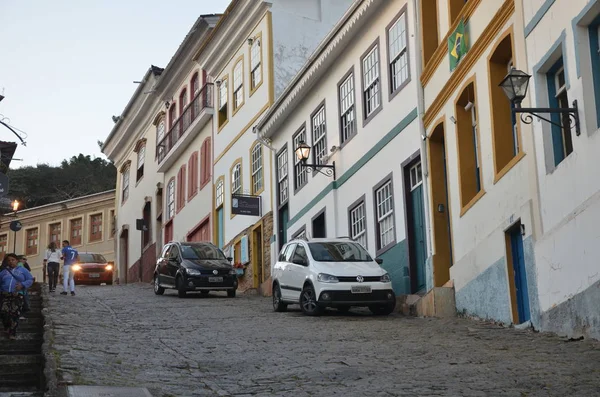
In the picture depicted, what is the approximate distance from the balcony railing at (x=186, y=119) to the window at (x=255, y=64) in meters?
4.83

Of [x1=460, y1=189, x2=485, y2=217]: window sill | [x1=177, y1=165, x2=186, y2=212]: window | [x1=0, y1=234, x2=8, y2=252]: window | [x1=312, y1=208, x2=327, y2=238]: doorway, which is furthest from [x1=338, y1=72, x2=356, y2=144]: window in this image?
[x1=0, y1=234, x2=8, y2=252]: window

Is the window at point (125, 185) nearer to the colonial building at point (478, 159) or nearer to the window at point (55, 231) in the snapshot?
the window at point (55, 231)

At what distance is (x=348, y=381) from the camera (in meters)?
9.66

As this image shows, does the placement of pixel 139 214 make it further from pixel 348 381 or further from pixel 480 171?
pixel 348 381

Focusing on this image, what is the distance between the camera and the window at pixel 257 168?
30531mm

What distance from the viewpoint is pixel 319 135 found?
1010 inches

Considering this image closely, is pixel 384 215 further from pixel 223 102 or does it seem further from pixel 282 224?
pixel 223 102

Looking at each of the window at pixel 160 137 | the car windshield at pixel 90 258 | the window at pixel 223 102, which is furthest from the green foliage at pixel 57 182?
the window at pixel 223 102

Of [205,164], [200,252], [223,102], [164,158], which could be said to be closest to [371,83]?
[200,252]

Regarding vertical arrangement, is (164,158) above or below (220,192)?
above

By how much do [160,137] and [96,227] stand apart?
49.3 feet

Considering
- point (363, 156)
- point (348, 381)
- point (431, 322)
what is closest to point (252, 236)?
point (363, 156)

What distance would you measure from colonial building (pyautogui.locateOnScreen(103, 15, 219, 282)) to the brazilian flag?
1999 centimetres

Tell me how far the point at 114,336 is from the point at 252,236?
1558cm
